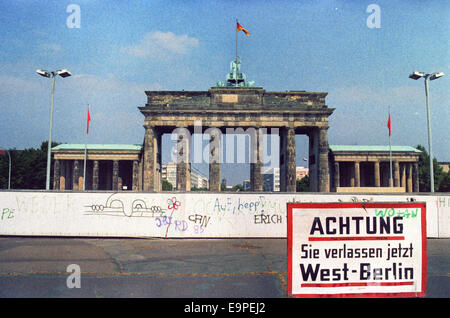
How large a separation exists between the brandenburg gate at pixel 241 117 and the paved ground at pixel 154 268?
36294 millimetres

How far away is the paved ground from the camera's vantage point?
6957mm

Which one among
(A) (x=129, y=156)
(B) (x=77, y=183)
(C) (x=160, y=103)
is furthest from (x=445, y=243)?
(B) (x=77, y=183)

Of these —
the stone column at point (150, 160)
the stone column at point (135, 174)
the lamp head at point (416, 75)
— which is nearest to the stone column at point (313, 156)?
Answer: the stone column at point (150, 160)

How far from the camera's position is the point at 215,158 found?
167ft

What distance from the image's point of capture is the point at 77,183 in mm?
56844

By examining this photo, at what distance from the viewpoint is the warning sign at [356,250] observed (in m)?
4.79

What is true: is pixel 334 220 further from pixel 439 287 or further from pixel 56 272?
pixel 56 272

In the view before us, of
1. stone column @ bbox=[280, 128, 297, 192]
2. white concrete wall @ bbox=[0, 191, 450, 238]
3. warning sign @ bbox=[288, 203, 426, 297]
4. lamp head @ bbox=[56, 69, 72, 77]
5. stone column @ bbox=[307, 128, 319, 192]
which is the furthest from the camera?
stone column @ bbox=[307, 128, 319, 192]

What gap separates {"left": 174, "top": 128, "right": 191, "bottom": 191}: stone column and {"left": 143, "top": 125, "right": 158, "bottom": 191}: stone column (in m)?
3.56

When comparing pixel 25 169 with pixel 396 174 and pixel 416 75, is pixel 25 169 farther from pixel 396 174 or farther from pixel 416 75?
pixel 396 174

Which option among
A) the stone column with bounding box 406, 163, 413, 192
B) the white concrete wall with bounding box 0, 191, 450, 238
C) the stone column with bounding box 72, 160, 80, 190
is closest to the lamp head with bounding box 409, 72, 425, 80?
the white concrete wall with bounding box 0, 191, 450, 238

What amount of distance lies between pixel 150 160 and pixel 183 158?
4825mm

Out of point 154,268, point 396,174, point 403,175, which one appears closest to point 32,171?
point 396,174

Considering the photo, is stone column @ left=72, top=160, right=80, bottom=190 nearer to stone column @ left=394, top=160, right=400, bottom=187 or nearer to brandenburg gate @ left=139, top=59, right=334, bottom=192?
brandenburg gate @ left=139, top=59, right=334, bottom=192
